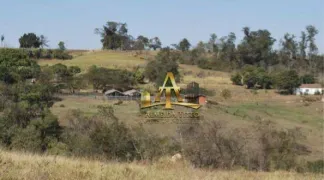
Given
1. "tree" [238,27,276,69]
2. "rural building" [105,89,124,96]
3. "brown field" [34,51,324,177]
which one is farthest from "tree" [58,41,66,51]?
"rural building" [105,89,124,96]

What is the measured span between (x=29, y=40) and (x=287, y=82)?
6046 cm

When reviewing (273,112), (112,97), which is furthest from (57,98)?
(273,112)

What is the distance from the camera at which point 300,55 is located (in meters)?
101

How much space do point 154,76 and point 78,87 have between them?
1266 centimetres

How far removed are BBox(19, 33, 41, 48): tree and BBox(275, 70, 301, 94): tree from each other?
58036mm

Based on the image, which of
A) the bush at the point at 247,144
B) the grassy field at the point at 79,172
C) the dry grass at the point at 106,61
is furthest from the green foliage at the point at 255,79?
the grassy field at the point at 79,172

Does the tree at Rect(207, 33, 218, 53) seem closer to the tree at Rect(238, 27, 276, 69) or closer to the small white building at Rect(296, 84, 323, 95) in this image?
the tree at Rect(238, 27, 276, 69)

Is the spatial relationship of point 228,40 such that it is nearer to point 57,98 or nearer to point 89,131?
point 57,98

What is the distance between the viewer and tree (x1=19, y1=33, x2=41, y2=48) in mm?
100438

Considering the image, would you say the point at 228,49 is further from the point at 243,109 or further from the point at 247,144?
the point at 247,144

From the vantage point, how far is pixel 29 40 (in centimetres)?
10044

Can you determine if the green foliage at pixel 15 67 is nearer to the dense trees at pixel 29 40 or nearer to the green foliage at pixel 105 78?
the green foliage at pixel 105 78

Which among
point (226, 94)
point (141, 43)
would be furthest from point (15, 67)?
point (141, 43)

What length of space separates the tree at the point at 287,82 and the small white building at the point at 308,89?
1286mm
